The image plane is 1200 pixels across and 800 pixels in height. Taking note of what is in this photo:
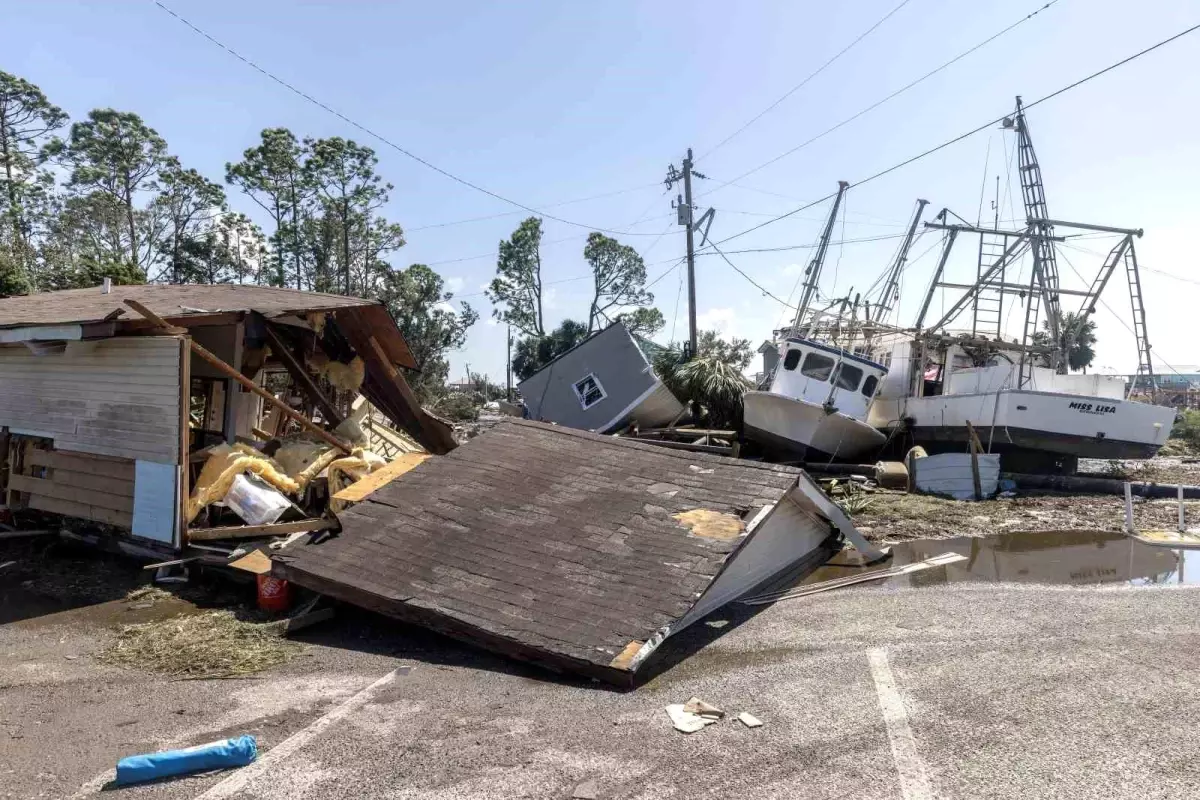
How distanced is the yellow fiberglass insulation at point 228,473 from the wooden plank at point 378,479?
0.88m

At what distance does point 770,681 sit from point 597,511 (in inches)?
111

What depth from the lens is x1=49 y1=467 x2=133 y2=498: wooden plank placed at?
8984 mm

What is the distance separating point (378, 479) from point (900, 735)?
6.42 metres

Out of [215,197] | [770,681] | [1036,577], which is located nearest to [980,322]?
[1036,577]

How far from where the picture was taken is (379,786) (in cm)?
404

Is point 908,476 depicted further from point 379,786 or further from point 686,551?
point 379,786

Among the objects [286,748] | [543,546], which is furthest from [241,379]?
[286,748]

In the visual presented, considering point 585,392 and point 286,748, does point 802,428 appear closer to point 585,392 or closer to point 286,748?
point 585,392

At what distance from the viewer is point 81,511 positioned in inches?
374

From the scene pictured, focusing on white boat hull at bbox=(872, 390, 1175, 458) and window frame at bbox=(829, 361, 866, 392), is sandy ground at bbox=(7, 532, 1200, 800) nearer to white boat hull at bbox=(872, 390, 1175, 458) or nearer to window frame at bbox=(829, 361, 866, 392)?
white boat hull at bbox=(872, 390, 1175, 458)

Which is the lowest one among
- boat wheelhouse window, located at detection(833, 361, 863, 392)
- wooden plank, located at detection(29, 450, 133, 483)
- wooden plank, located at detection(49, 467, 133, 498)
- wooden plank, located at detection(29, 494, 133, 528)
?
wooden plank, located at detection(29, 494, 133, 528)

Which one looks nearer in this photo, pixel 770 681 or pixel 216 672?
pixel 770 681

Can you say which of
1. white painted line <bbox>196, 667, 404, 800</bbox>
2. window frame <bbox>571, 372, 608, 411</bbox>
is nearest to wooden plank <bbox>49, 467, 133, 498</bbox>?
white painted line <bbox>196, 667, 404, 800</bbox>

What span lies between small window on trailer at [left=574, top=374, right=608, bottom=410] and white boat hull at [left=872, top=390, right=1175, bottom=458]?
9.88 meters
